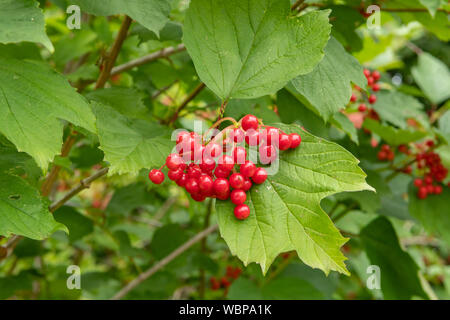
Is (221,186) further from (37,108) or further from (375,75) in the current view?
(375,75)

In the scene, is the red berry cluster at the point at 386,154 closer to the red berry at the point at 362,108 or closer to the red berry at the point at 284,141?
the red berry at the point at 362,108

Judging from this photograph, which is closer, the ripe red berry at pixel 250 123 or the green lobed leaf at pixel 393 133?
the ripe red berry at pixel 250 123

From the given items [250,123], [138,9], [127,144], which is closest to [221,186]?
[250,123]

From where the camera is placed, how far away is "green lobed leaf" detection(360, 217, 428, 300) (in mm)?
1812

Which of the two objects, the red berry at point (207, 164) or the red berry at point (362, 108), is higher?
the red berry at point (362, 108)

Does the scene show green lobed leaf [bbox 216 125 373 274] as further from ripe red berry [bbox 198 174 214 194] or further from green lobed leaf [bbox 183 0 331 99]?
green lobed leaf [bbox 183 0 331 99]

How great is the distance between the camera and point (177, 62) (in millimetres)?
1730

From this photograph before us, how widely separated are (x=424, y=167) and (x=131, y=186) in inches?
60.4

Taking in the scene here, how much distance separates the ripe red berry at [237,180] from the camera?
0.87 metres

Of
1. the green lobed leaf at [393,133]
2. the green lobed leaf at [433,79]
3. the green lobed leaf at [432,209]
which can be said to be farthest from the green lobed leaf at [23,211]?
the green lobed leaf at [433,79]

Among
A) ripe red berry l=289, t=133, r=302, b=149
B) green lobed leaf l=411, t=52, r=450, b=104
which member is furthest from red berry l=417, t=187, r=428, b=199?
ripe red berry l=289, t=133, r=302, b=149

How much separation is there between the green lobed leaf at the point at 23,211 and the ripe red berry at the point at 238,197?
0.39m

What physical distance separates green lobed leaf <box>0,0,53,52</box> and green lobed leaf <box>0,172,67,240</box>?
36cm
